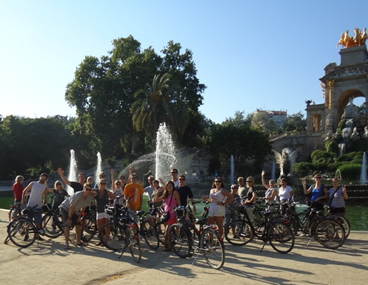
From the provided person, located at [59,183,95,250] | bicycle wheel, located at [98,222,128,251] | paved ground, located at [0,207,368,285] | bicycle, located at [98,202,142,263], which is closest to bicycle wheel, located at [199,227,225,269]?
paved ground, located at [0,207,368,285]

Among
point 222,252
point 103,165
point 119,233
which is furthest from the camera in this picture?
point 103,165

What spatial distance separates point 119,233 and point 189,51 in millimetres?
43086

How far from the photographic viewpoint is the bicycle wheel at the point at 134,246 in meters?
8.52

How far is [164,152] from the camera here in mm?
40969

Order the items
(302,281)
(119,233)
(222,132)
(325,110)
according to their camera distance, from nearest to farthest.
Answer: (302,281) → (119,233) → (222,132) → (325,110)

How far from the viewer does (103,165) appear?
5016 centimetres

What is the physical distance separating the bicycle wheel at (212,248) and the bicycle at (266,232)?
1930mm

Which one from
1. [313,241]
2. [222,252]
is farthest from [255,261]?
[313,241]

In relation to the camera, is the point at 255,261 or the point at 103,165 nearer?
the point at 255,261

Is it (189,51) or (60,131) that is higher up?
(189,51)

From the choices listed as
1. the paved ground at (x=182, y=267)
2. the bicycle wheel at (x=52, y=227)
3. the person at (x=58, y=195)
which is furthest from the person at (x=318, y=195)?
the person at (x=58, y=195)

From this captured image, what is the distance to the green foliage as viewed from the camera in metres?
38.6

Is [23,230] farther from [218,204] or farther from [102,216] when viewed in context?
[218,204]

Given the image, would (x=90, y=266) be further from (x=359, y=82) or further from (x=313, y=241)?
(x=359, y=82)
